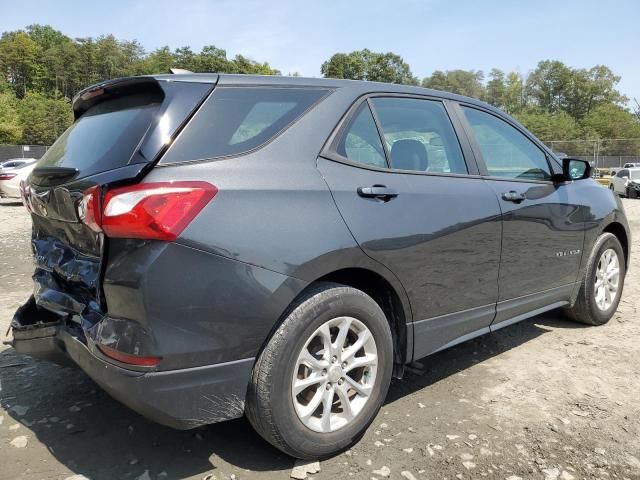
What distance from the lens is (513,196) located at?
3.39 metres

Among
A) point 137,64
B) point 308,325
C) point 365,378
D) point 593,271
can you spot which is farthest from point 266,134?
point 137,64

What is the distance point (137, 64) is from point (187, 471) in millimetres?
119265

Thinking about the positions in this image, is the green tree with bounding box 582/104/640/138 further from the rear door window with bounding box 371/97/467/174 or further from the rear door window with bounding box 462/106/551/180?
the rear door window with bounding box 371/97/467/174

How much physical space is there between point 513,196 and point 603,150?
39363 mm

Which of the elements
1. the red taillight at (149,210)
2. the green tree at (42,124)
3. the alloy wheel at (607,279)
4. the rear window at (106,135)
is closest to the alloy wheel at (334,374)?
the red taillight at (149,210)

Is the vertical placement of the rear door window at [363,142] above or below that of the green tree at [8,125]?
below

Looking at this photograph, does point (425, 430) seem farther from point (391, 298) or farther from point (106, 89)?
point (106, 89)

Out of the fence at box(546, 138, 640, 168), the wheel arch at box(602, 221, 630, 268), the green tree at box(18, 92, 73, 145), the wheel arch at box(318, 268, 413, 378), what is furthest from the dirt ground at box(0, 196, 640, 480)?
the green tree at box(18, 92, 73, 145)

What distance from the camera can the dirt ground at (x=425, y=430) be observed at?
242 centimetres

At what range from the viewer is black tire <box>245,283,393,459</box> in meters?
2.20

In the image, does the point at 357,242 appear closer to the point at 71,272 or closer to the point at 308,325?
the point at 308,325

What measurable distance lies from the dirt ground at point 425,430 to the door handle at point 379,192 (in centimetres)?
121

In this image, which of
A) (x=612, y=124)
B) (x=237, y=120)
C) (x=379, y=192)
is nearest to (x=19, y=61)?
(x=612, y=124)

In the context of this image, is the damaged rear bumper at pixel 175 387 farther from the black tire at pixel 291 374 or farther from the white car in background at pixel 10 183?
the white car in background at pixel 10 183
